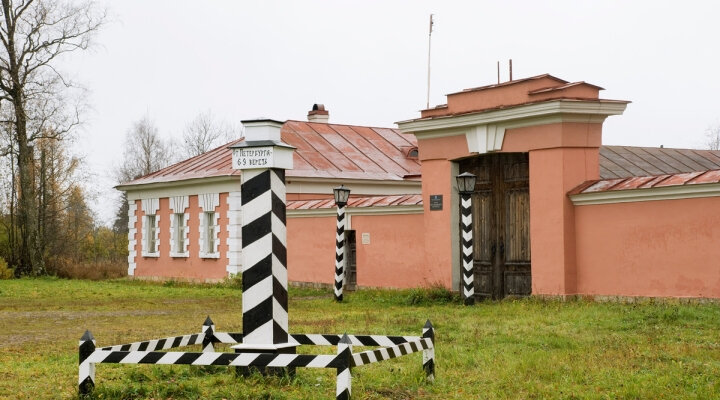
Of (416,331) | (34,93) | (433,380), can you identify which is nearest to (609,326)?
(416,331)

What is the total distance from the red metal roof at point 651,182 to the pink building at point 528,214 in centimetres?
4

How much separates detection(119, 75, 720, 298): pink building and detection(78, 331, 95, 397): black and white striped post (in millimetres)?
2562

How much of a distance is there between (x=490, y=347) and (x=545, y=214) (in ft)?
24.2

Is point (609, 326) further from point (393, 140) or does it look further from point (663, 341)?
point (393, 140)

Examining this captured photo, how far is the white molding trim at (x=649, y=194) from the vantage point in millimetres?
15414

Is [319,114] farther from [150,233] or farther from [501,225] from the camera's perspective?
[501,225]

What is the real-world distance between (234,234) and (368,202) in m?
6.33

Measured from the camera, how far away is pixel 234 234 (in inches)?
1117

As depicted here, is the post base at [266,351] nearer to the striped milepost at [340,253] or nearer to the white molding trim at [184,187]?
the striped milepost at [340,253]

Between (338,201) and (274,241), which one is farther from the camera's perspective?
(338,201)

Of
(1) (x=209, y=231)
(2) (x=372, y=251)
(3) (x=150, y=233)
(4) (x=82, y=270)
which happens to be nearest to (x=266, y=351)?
(2) (x=372, y=251)

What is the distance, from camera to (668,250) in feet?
52.7

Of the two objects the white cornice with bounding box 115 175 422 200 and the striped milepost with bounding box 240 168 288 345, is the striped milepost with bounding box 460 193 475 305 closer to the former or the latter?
the striped milepost with bounding box 240 168 288 345

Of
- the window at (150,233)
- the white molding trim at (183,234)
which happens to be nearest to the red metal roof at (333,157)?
the white molding trim at (183,234)
